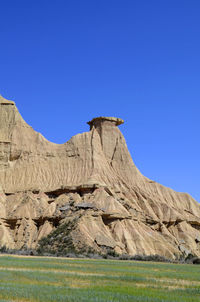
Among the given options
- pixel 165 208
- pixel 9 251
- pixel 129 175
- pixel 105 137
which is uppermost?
pixel 105 137

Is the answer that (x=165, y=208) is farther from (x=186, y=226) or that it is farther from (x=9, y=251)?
(x=9, y=251)

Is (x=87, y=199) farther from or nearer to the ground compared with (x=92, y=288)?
farther from the ground

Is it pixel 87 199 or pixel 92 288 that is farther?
pixel 87 199

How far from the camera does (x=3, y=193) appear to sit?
2645 inches

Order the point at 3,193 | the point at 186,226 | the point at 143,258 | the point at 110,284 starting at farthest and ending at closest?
the point at 186,226 < the point at 3,193 < the point at 143,258 < the point at 110,284

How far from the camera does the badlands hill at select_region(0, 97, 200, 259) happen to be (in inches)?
2291

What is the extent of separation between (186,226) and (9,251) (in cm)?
3115

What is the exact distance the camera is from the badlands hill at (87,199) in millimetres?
58188

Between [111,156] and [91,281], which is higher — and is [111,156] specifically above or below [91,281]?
above

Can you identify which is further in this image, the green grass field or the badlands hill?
the badlands hill

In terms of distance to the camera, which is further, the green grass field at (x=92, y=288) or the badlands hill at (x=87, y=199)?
the badlands hill at (x=87, y=199)

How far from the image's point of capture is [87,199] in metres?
62.6

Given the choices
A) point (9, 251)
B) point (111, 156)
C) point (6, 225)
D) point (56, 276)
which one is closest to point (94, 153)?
point (111, 156)

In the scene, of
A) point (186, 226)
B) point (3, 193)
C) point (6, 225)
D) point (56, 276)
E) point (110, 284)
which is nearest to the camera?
point (110, 284)
